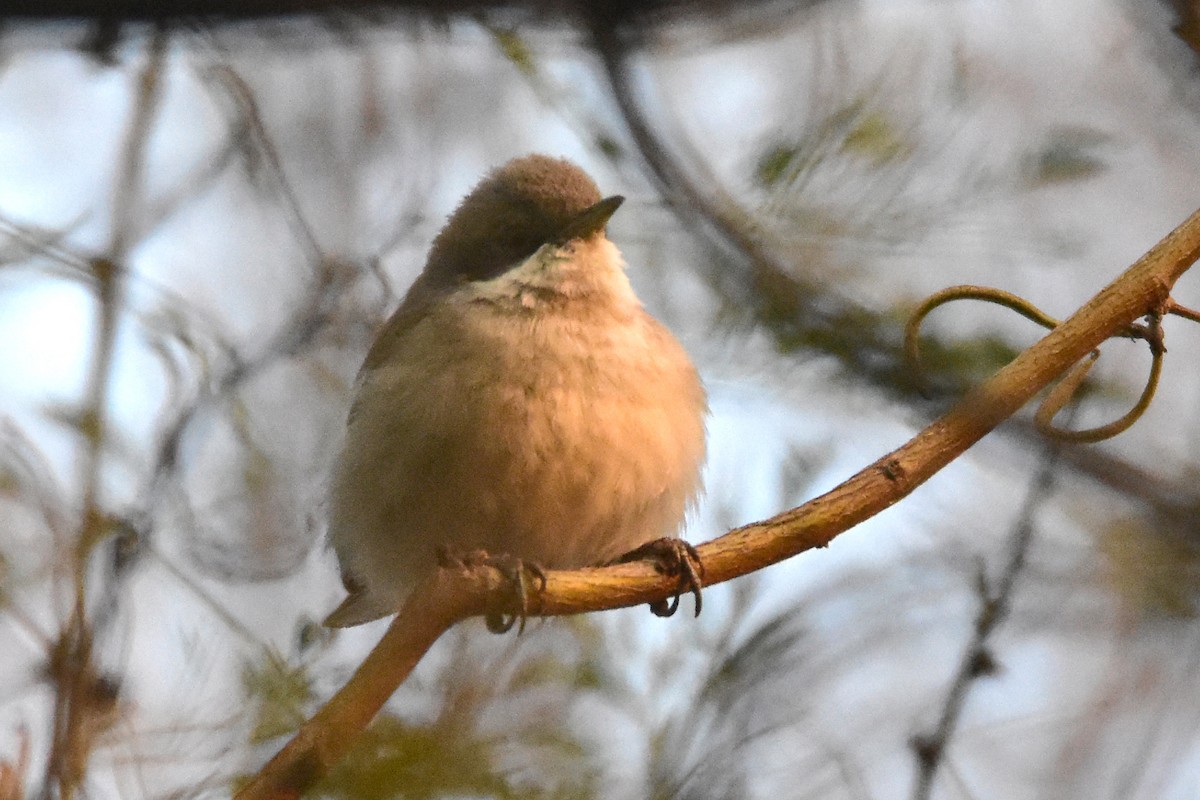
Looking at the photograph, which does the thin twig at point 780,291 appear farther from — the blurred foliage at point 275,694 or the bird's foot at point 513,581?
the blurred foliage at point 275,694

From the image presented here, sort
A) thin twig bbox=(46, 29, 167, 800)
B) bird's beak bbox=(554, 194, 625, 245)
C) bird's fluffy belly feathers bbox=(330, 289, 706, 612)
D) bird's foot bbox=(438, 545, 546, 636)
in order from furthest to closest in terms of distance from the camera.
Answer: bird's beak bbox=(554, 194, 625, 245)
bird's fluffy belly feathers bbox=(330, 289, 706, 612)
bird's foot bbox=(438, 545, 546, 636)
thin twig bbox=(46, 29, 167, 800)

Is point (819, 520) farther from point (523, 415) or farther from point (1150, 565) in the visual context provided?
point (1150, 565)

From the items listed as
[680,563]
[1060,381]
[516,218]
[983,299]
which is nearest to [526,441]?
[680,563]

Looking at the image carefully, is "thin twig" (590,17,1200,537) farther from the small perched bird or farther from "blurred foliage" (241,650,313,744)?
"blurred foliage" (241,650,313,744)

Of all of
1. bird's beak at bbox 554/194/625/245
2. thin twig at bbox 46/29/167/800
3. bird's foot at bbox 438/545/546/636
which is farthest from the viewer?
bird's beak at bbox 554/194/625/245

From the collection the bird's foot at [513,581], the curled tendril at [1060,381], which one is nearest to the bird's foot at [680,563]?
the bird's foot at [513,581]

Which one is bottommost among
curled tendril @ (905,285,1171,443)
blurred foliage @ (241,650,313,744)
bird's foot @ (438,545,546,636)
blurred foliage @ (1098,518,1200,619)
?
blurred foliage @ (241,650,313,744)

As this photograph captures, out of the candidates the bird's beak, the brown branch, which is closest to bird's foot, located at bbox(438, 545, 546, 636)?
the brown branch
